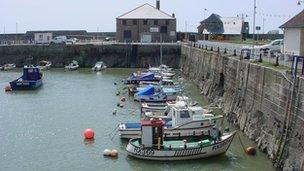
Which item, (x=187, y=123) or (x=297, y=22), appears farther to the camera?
(x=297, y=22)

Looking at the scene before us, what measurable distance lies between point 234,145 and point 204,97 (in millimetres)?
19661

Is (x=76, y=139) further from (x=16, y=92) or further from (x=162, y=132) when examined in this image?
(x=16, y=92)

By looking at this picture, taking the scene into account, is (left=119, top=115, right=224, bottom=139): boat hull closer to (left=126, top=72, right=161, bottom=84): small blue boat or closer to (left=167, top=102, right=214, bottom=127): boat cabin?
(left=167, top=102, right=214, bottom=127): boat cabin

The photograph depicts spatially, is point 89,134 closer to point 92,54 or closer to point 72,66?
point 72,66

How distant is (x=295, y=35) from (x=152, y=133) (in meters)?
16.3

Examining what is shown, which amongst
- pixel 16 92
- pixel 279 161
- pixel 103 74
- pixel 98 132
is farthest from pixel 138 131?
pixel 103 74

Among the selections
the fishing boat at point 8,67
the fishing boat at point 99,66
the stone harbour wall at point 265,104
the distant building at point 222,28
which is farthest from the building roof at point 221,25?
the stone harbour wall at point 265,104

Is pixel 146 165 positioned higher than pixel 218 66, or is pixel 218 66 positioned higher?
pixel 218 66

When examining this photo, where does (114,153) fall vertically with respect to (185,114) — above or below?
below

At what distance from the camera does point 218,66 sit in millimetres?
50594

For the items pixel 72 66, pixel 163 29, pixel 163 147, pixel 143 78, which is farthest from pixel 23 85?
pixel 163 29

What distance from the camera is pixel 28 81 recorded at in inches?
2419

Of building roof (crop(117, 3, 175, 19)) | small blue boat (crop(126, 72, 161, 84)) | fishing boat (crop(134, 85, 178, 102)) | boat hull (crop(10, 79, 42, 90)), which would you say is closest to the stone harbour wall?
fishing boat (crop(134, 85, 178, 102))

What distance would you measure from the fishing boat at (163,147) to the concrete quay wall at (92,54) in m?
56.4
